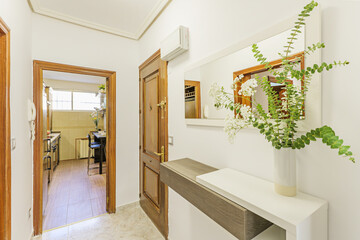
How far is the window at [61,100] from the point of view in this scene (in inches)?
219

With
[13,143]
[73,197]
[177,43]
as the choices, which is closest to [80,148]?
[73,197]

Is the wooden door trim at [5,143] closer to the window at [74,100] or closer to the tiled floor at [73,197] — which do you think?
the tiled floor at [73,197]

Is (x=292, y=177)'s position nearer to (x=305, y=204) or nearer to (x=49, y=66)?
(x=305, y=204)

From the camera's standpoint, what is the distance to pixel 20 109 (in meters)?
1.63

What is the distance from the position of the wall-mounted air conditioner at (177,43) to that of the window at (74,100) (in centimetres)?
545

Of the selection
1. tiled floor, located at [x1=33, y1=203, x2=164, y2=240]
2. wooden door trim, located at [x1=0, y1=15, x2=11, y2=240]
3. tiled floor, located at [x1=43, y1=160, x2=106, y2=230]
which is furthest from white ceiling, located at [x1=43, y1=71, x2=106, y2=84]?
tiled floor, located at [x1=33, y1=203, x2=164, y2=240]

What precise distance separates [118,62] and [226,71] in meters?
2.04

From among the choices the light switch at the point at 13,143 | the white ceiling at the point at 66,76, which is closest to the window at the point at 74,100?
the white ceiling at the point at 66,76

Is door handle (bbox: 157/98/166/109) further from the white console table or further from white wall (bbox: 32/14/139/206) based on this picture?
the white console table

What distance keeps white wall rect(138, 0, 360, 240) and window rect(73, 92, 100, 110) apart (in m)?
5.32

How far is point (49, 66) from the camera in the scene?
2160mm

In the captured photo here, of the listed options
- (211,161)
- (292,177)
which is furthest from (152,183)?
(292,177)

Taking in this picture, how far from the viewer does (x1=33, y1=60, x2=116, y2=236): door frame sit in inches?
82.0

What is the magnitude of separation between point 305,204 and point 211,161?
0.70m
